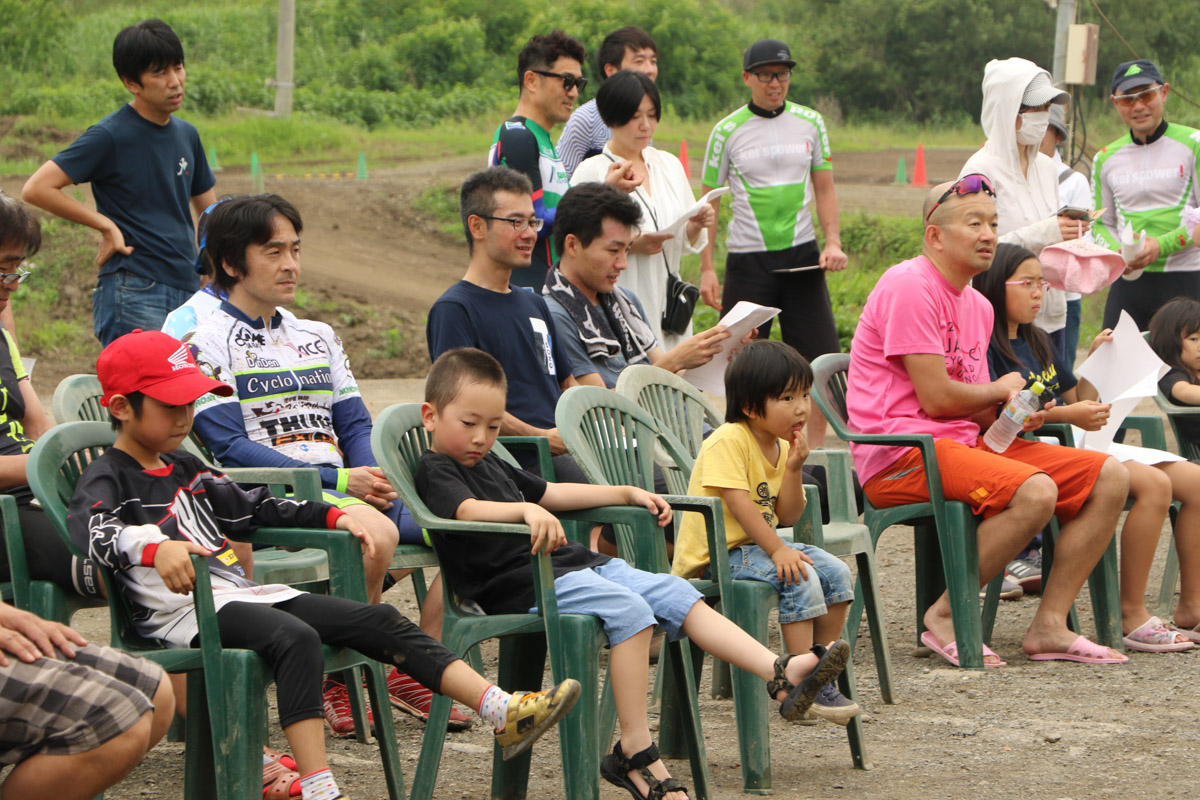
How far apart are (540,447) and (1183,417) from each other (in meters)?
2.94

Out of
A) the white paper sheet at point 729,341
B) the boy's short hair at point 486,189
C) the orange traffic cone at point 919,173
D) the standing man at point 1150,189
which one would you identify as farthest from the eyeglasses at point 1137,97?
the orange traffic cone at point 919,173

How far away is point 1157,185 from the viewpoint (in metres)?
7.09

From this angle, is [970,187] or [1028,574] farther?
[1028,574]

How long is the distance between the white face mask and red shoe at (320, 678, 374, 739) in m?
Result: 3.78

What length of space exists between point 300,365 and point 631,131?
A: 7.41 feet

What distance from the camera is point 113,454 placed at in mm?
3199

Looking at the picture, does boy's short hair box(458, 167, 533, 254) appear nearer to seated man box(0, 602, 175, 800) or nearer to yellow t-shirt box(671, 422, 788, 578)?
yellow t-shirt box(671, 422, 788, 578)


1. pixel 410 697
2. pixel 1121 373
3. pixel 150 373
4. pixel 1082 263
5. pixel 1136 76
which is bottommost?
pixel 410 697

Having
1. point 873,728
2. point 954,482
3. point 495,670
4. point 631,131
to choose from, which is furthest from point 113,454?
point 631,131

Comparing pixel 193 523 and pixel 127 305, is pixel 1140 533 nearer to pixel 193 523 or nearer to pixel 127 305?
pixel 193 523

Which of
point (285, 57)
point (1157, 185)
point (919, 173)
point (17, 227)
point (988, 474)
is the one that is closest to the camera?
point (17, 227)

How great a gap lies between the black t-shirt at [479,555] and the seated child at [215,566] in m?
0.23

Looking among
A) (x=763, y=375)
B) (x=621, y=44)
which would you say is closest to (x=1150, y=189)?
(x=621, y=44)

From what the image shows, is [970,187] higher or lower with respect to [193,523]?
higher
